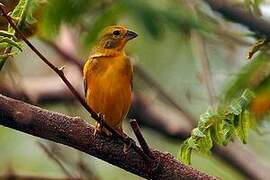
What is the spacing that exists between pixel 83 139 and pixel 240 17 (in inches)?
34.9

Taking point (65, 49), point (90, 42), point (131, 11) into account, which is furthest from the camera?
point (65, 49)

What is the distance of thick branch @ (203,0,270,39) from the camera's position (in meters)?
0.75

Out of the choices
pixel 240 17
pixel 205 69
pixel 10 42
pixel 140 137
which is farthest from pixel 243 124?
pixel 205 69

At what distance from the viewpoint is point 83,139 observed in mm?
1607

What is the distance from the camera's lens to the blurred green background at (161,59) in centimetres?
78

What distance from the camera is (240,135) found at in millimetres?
1502

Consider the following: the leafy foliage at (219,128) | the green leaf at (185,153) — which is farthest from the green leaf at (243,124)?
the green leaf at (185,153)

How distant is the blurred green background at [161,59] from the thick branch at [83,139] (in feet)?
0.52

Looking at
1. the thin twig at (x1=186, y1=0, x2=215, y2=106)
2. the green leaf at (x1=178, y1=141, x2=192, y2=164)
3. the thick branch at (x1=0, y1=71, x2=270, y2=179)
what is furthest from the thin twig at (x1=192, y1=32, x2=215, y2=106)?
the green leaf at (x1=178, y1=141, x2=192, y2=164)

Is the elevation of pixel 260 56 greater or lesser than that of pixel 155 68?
greater

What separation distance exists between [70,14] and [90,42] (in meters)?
0.12

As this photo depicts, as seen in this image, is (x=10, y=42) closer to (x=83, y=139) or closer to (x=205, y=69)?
(x=83, y=139)

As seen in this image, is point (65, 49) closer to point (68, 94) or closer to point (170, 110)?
point (68, 94)

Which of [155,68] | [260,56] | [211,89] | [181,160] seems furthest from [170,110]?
[260,56]
